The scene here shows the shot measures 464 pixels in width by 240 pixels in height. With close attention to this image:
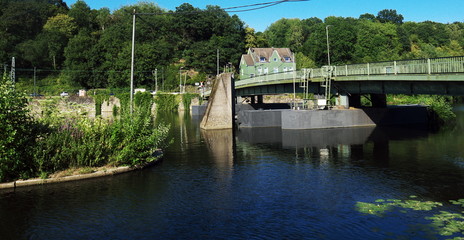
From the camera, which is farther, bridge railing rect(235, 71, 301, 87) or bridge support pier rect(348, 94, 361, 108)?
bridge railing rect(235, 71, 301, 87)

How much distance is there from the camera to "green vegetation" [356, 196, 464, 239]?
1247cm

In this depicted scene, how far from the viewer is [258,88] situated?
2559 inches

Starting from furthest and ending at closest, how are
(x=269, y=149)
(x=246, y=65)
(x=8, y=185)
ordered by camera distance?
(x=246, y=65) < (x=269, y=149) < (x=8, y=185)

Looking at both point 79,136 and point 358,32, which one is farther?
point 358,32

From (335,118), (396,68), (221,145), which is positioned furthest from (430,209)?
(335,118)

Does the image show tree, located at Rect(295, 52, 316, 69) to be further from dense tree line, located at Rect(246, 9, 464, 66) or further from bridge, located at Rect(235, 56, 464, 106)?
bridge, located at Rect(235, 56, 464, 106)

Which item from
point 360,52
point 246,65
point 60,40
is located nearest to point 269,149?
point 246,65

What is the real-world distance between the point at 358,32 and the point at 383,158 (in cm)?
11334

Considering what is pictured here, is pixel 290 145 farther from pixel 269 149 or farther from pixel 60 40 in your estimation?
pixel 60 40

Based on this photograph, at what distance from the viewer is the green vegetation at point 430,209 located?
12.5 m

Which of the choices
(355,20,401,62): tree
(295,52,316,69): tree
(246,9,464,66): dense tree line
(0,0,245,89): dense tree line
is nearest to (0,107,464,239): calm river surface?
(295,52,316,69): tree

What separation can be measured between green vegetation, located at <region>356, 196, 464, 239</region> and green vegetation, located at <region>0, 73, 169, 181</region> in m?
13.7

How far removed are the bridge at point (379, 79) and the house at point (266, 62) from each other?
5406 cm

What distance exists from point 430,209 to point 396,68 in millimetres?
20924
